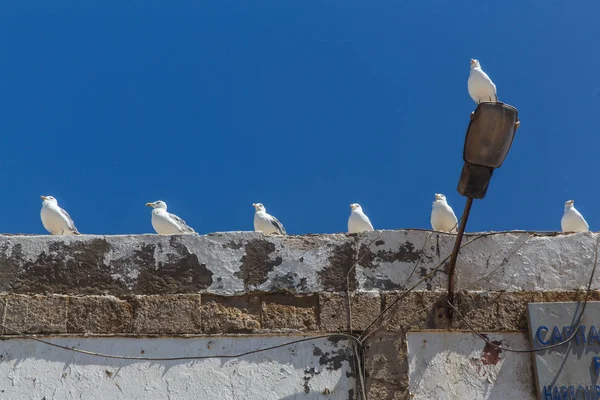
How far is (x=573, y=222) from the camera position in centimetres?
762

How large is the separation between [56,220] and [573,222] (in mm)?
5467

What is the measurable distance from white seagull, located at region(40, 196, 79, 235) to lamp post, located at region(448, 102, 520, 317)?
4444 mm

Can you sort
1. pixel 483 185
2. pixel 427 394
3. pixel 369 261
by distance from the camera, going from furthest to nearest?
pixel 369 261 < pixel 427 394 < pixel 483 185

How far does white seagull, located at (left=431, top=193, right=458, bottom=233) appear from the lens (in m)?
6.47

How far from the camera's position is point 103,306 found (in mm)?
4773

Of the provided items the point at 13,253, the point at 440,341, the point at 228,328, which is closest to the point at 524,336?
the point at 440,341

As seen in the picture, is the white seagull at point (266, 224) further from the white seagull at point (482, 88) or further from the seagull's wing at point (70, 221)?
the white seagull at point (482, 88)

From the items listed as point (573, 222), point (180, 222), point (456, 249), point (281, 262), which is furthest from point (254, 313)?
point (573, 222)

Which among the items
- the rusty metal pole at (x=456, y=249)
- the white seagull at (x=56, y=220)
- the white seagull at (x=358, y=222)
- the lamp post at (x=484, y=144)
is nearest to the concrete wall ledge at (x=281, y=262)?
the rusty metal pole at (x=456, y=249)

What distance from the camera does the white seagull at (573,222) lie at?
7559 millimetres

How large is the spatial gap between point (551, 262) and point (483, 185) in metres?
1.11

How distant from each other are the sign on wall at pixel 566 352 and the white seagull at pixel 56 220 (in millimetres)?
4666

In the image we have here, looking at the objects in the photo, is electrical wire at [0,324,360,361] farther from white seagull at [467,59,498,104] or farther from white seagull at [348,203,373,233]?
white seagull at [348,203,373,233]

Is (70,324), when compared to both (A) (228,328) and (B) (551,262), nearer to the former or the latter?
(A) (228,328)
